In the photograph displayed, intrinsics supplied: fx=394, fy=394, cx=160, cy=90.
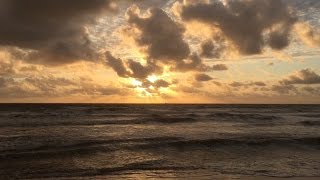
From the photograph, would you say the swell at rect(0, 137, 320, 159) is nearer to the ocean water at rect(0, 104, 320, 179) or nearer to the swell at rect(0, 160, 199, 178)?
the ocean water at rect(0, 104, 320, 179)

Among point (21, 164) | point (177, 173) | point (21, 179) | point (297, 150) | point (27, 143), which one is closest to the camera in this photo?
point (21, 179)

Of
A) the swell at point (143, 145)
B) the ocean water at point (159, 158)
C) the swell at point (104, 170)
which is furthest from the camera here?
the swell at point (143, 145)

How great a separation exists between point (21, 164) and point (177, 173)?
778cm

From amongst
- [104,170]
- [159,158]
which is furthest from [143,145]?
[104,170]

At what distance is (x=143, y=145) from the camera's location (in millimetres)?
26922

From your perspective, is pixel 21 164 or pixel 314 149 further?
pixel 314 149

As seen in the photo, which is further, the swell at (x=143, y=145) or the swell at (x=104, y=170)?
the swell at (x=143, y=145)

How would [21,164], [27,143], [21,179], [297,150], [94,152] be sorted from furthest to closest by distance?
[27,143] → [297,150] → [94,152] → [21,164] → [21,179]

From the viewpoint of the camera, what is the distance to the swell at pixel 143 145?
23.1m

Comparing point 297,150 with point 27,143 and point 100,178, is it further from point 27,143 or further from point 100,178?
point 27,143

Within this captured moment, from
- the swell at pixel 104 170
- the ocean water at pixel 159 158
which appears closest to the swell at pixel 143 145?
the ocean water at pixel 159 158

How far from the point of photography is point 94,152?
23.6 meters

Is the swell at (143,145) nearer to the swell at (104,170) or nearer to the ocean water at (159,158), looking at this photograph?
the ocean water at (159,158)

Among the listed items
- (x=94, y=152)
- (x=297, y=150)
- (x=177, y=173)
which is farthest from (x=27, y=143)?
(x=297, y=150)
